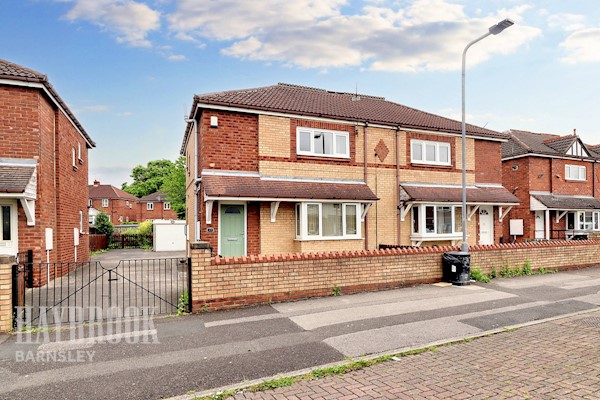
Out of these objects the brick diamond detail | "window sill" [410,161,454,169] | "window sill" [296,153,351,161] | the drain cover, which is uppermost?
the brick diamond detail

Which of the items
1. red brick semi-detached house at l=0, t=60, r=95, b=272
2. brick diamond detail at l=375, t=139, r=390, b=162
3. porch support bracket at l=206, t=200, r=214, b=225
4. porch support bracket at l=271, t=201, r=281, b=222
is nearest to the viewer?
red brick semi-detached house at l=0, t=60, r=95, b=272

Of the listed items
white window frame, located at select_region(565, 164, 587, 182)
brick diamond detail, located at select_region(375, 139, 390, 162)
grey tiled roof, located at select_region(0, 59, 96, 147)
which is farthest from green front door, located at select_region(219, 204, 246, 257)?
white window frame, located at select_region(565, 164, 587, 182)

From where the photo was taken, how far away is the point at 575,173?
85.3 feet

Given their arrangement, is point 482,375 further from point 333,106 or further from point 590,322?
point 333,106

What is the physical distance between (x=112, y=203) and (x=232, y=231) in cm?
5574

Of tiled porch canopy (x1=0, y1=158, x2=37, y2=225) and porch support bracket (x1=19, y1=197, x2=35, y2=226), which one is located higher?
tiled porch canopy (x1=0, y1=158, x2=37, y2=225)

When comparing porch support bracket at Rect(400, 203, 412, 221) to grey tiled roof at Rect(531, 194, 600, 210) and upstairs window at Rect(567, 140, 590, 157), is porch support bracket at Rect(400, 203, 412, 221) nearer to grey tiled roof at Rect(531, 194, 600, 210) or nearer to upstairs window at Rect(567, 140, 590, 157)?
grey tiled roof at Rect(531, 194, 600, 210)

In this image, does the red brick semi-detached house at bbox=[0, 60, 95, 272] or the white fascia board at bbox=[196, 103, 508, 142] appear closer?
the red brick semi-detached house at bbox=[0, 60, 95, 272]

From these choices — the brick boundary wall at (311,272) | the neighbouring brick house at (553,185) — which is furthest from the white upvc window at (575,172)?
the brick boundary wall at (311,272)

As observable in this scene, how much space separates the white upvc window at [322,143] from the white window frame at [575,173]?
19069 mm

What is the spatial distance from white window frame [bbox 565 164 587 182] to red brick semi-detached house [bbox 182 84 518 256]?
11154 mm

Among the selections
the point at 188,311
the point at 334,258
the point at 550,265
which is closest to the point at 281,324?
the point at 188,311

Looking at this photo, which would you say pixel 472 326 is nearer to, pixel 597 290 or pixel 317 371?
pixel 317 371

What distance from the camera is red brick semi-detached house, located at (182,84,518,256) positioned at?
41.8ft
